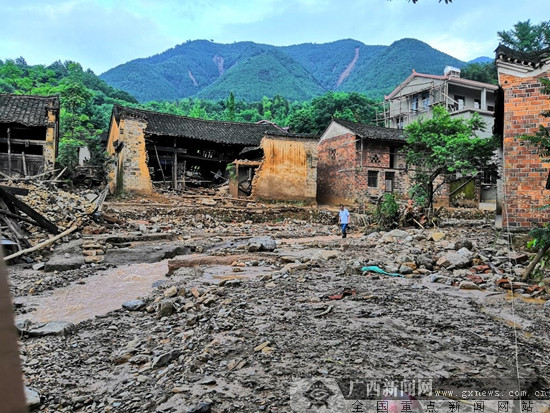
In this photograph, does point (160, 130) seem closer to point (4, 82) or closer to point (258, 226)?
point (258, 226)

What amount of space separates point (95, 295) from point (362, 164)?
17348 millimetres

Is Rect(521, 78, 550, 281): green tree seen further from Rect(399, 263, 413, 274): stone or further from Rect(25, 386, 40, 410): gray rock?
Rect(25, 386, 40, 410): gray rock

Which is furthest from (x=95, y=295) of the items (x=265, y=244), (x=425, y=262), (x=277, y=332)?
(x=425, y=262)

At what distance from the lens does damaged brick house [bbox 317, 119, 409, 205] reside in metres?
20.9

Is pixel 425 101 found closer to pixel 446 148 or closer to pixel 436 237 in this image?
pixel 446 148

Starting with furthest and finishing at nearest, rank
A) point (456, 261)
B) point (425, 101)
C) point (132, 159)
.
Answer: point (425, 101), point (132, 159), point (456, 261)

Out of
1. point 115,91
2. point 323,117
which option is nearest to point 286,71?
point 115,91

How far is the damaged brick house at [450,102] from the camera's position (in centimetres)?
2294

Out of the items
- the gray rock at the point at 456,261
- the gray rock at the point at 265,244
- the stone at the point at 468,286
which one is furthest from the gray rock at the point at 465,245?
the gray rock at the point at 265,244

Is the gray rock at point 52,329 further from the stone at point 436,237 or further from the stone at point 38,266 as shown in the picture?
the stone at point 436,237

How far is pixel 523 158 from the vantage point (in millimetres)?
8289

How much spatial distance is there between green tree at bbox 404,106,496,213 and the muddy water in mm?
9589

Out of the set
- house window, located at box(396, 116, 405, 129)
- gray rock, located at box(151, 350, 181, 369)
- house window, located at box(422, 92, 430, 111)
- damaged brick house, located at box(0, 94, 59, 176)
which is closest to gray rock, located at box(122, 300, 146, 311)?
gray rock, located at box(151, 350, 181, 369)

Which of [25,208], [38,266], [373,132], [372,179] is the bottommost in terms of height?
[38,266]
